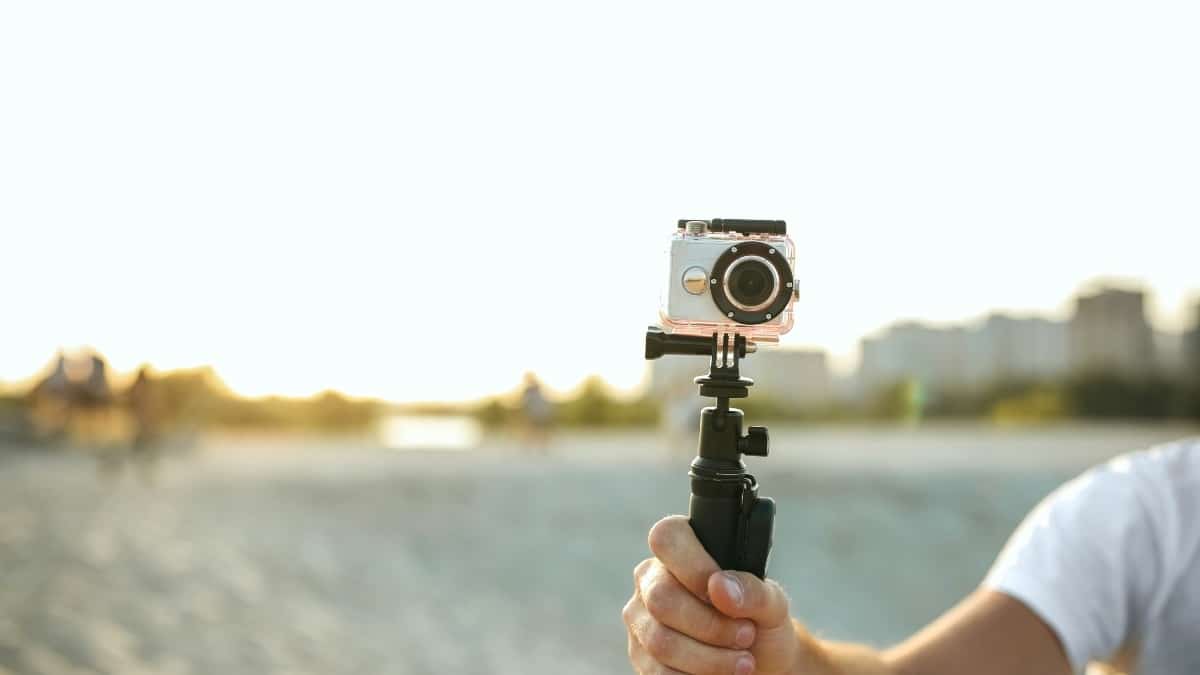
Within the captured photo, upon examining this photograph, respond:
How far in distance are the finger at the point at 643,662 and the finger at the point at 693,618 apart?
69 mm

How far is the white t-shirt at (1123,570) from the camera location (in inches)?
96.7

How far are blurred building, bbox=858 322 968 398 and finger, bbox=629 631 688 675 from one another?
27.8m

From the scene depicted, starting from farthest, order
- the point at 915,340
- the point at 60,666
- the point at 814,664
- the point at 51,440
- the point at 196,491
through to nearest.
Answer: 1. the point at 915,340
2. the point at 51,440
3. the point at 196,491
4. the point at 60,666
5. the point at 814,664

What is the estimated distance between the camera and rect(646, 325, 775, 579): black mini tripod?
1590 millimetres

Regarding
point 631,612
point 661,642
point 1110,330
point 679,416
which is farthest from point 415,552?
point 1110,330

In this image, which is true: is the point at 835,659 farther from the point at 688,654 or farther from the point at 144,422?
the point at 144,422

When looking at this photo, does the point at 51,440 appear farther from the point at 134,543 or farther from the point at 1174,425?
the point at 1174,425

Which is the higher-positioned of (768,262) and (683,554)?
(768,262)

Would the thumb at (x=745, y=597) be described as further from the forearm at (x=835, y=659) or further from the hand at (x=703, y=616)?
the forearm at (x=835, y=659)

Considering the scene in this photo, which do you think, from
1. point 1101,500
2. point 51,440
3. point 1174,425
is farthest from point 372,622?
point 1174,425

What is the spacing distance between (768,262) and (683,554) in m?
0.47

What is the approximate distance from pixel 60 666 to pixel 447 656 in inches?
99.6

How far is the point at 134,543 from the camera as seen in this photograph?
9.82 m

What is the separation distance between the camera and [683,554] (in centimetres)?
159
